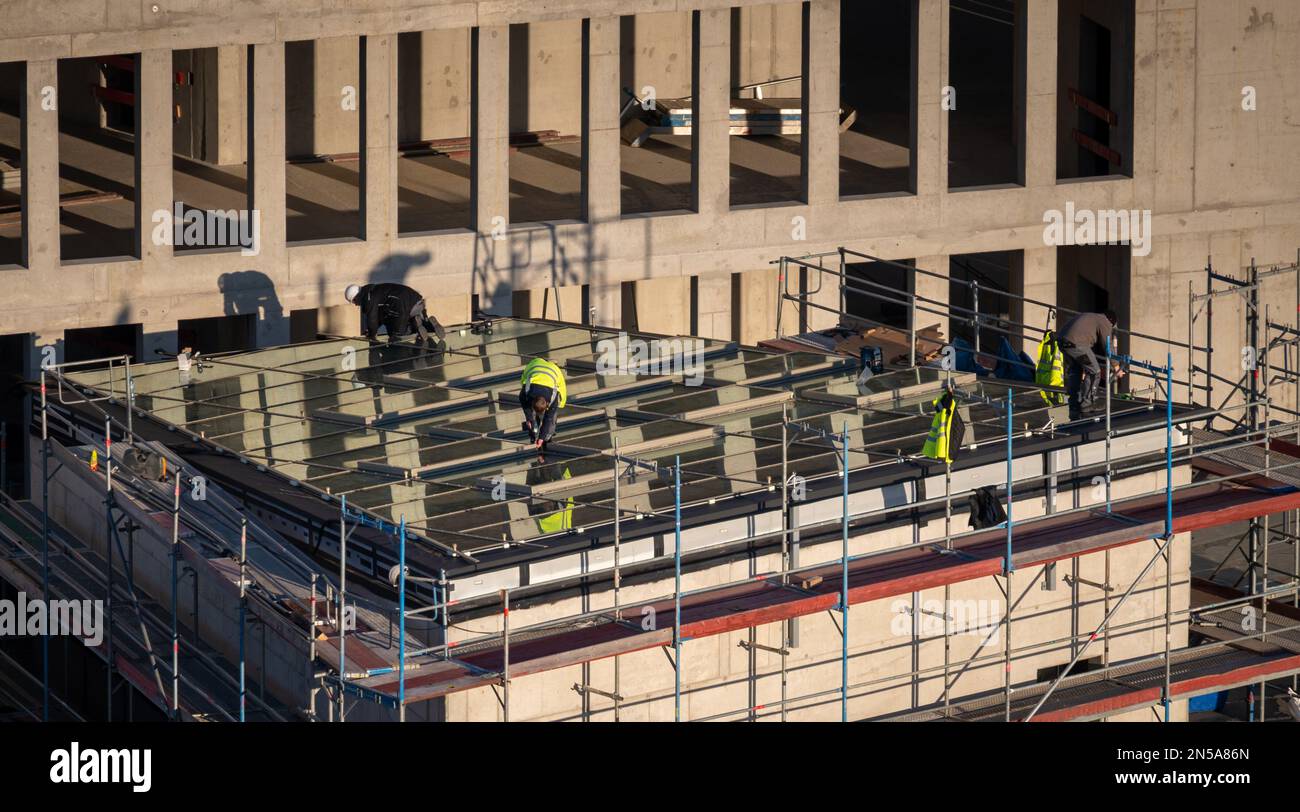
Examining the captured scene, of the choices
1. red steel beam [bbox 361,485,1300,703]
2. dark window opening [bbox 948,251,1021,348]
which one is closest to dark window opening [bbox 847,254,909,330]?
dark window opening [bbox 948,251,1021,348]

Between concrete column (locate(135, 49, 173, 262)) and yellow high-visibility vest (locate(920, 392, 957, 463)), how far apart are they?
1716cm

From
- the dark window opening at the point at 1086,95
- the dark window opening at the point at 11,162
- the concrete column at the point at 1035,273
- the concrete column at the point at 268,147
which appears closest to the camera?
the dark window opening at the point at 11,162

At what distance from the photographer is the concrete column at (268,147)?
1898 inches

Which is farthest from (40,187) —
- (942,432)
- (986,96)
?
(986,96)

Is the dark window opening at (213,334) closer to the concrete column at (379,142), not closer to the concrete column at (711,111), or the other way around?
the concrete column at (379,142)

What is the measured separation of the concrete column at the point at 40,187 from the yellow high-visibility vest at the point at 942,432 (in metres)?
17.7

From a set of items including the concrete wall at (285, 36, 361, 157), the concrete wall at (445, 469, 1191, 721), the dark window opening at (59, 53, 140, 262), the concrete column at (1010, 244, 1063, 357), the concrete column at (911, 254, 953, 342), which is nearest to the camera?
the concrete wall at (445, 469, 1191, 721)

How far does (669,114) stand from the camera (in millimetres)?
60250

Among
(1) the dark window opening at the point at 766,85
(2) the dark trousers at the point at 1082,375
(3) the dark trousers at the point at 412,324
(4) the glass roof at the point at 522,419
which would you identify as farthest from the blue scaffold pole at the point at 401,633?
(1) the dark window opening at the point at 766,85

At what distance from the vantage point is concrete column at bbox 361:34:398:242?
162 ft

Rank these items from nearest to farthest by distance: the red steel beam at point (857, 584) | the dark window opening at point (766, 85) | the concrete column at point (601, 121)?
the red steel beam at point (857, 584)
the concrete column at point (601, 121)
the dark window opening at point (766, 85)

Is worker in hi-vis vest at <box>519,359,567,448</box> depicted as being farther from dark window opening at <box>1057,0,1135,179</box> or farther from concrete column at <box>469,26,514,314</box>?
dark window opening at <box>1057,0,1135,179</box>

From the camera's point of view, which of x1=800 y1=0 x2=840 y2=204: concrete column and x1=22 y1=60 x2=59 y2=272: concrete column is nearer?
x1=22 y1=60 x2=59 y2=272: concrete column
